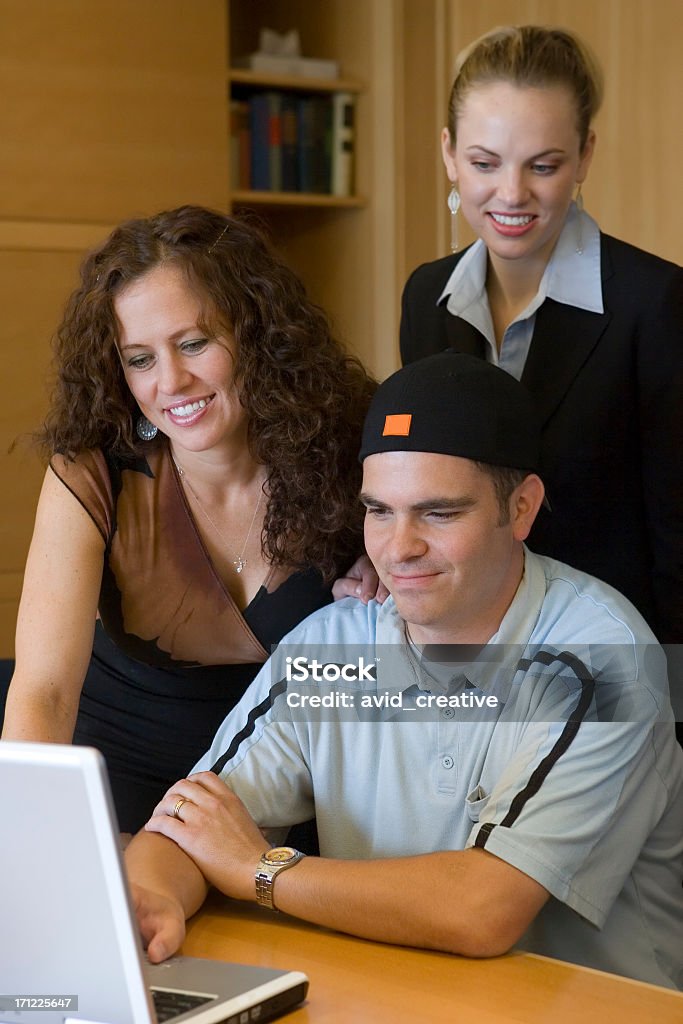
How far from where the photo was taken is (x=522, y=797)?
4.70 feet

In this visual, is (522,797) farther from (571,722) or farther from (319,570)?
(319,570)

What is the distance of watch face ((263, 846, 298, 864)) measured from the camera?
1.44m

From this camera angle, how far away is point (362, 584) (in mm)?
1872

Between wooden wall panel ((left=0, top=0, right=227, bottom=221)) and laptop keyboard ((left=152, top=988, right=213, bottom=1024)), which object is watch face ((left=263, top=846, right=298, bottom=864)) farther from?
wooden wall panel ((left=0, top=0, right=227, bottom=221))

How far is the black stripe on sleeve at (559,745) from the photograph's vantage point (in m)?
1.42

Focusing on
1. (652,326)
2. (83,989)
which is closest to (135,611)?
(652,326)

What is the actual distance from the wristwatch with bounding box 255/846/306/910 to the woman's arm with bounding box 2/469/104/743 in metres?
0.50

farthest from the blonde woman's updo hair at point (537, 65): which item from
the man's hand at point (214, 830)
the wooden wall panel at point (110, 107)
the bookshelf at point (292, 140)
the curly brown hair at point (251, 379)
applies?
the bookshelf at point (292, 140)

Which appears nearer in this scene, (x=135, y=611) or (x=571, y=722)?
(x=571, y=722)

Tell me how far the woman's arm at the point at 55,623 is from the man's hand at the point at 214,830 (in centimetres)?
34

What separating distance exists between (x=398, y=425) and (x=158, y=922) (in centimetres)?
64

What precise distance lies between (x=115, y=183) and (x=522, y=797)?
2.63 metres

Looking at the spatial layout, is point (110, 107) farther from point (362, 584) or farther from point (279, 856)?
point (279, 856)

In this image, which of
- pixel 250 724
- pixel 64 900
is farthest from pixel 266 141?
pixel 64 900
